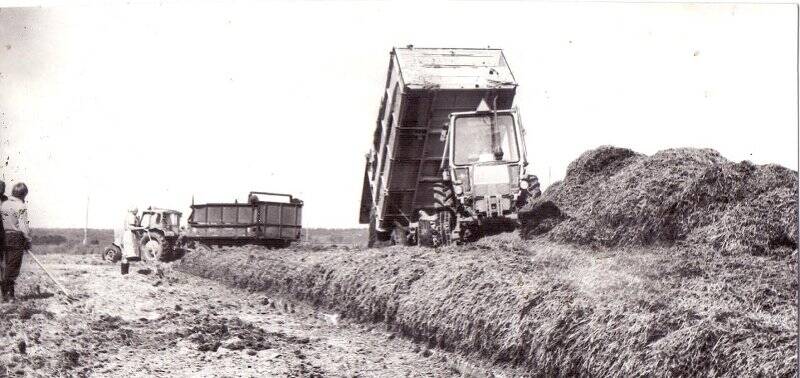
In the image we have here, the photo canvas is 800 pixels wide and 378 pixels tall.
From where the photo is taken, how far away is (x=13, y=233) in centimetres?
751

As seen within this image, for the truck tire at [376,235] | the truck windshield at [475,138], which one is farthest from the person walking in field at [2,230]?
the truck tire at [376,235]

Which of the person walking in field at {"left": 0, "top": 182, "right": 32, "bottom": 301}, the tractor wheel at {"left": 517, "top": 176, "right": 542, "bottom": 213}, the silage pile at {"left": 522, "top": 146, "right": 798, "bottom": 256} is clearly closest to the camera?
the silage pile at {"left": 522, "top": 146, "right": 798, "bottom": 256}

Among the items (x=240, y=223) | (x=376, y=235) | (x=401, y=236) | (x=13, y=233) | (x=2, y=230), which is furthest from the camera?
(x=240, y=223)

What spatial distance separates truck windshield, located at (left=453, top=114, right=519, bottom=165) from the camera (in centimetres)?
991

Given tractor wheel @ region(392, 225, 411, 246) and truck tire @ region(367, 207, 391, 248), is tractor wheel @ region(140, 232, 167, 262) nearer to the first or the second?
truck tire @ region(367, 207, 391, 248)

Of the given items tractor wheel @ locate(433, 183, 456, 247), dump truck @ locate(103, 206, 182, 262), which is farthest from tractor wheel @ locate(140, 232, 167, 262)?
tractor wheel @ locate(433, 183, 456, 247)

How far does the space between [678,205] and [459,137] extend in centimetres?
396

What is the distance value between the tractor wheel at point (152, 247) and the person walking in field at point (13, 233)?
10.7 meters

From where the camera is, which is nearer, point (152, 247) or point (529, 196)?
point (529, 196)

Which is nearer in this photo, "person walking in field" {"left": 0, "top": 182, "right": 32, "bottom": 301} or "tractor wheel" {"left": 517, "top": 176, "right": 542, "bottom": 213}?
"person walking in field" {"left": 0, "top": 182, "right": 32, "bottom": 301}

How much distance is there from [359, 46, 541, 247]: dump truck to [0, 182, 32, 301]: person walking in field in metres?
4.97

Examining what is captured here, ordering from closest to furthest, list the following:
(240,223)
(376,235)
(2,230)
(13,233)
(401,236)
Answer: (2,230), (13,233), (401,236), (376,235), (240,223)

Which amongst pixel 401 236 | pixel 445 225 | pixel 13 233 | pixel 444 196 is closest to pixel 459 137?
pixel 444 196

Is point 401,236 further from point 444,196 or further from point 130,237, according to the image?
point 130,237
